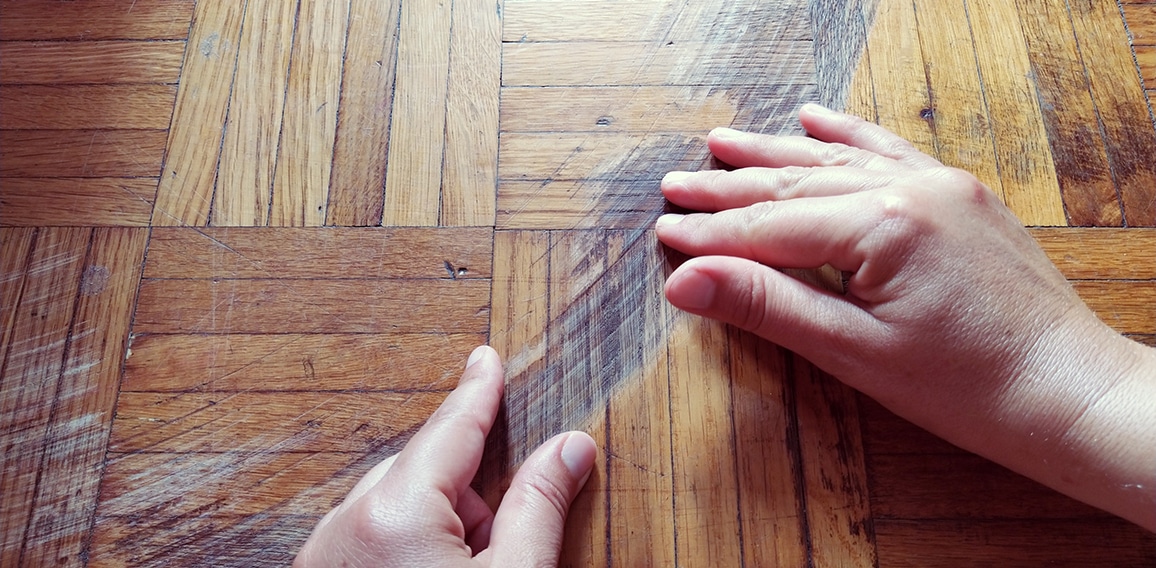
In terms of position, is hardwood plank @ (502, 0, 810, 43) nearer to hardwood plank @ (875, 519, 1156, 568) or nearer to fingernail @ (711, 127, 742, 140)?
fingernail @ (711, 127, 742, 140)

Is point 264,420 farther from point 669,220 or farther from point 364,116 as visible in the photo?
point 669,220

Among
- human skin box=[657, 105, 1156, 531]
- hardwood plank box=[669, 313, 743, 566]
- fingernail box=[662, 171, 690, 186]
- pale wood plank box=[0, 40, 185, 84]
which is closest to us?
human skin box=[657, 105, 1156, 531]

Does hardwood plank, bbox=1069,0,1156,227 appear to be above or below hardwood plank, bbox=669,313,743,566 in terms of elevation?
above

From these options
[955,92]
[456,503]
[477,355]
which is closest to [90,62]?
[477,355]

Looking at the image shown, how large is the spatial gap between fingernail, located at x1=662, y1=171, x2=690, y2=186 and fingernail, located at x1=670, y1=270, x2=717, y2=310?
0.16 meters

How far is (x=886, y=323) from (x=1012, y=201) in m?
0.33

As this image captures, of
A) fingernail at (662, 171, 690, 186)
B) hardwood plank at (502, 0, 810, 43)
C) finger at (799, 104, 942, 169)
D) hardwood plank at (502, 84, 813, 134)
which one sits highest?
hardwood plank at (502, 0, 810, 43)

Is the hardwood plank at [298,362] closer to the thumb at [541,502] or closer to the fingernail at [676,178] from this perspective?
the thumb at [541,502]

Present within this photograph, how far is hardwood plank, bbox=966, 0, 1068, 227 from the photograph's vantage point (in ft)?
2.75

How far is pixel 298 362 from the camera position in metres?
0.79

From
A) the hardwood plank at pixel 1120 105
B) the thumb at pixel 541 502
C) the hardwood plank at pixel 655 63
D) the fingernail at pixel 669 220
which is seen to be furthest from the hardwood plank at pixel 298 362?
the hardwood plank at pixel 1120 105

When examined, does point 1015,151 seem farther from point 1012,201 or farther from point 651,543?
point 651,543

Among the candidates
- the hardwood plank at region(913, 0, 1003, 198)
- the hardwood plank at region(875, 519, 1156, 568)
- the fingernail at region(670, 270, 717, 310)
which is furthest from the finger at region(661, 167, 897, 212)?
the hardwood plank at region(875, 519, 1156, 568)

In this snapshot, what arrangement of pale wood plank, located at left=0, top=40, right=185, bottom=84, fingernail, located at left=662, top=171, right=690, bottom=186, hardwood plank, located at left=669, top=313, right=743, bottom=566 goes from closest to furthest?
hardwood plank, located at left=669, top=313, right=743, bottom=566 < fingernail, located at left=662, top=171, right=690, bottom=186 < pale wood plank, located at left=0, top=40, right=185, bottom=84
